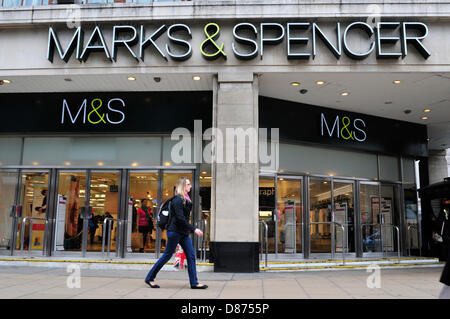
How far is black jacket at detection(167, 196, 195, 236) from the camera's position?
603cm

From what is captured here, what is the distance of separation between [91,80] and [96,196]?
10.2 ft

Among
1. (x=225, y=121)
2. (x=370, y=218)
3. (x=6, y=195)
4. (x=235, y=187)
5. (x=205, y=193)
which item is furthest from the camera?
(x=370, y=218)

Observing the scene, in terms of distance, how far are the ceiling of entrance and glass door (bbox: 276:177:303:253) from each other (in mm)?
2453

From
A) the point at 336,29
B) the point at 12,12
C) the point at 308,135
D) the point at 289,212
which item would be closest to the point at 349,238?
the point at 289,212

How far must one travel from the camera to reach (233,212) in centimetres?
872

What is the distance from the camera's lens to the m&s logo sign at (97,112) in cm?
1086

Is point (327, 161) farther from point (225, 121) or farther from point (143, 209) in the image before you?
point (143, 209)

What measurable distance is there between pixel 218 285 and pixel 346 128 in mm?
7447

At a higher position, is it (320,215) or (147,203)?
(147,203)

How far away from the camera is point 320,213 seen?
11.9 metres

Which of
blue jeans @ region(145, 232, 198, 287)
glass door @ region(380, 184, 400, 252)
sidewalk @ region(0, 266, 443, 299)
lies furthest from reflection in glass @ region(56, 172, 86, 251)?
glass door @ region(380, 184, 400, 252)

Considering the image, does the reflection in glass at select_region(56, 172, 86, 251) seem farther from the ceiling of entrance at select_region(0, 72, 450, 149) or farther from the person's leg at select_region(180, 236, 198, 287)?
the person's leg at select_region(180, 236, 198, 287)

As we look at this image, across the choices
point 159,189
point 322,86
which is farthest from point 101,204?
point 322,86
